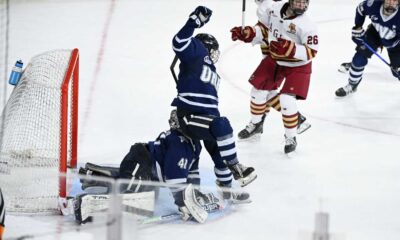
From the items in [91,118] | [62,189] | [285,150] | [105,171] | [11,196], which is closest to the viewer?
[62,189]

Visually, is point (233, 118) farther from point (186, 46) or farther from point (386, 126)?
point (186, 46)

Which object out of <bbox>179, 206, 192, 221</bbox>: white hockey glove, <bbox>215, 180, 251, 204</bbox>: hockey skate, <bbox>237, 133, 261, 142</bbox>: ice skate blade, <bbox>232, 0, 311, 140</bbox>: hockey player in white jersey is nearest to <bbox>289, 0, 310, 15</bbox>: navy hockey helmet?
<bbox>232, 0, 311, 140</bbox>: hockey player in white jersey

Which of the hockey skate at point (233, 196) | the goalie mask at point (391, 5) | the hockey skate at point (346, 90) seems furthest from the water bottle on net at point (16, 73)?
the hockey skate at point (346, 90)

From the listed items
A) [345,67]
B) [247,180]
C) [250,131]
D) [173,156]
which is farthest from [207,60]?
[345,67]

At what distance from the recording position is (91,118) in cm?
525

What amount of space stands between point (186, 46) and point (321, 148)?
121cm

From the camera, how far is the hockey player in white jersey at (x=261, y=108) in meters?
4.93

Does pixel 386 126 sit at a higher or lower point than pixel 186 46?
lower

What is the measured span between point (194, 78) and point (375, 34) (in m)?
1.96

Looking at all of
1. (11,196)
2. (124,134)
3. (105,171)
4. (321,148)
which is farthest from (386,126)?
(11,196)

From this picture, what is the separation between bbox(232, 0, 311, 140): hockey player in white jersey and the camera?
4934 millimetres

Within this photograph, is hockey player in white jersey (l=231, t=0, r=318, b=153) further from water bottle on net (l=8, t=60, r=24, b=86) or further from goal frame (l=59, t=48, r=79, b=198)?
water bottle on net (l=8, t=60, r=24, b=86)

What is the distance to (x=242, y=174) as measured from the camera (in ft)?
13.6

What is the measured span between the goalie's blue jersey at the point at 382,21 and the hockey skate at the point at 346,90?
0.37 metres
